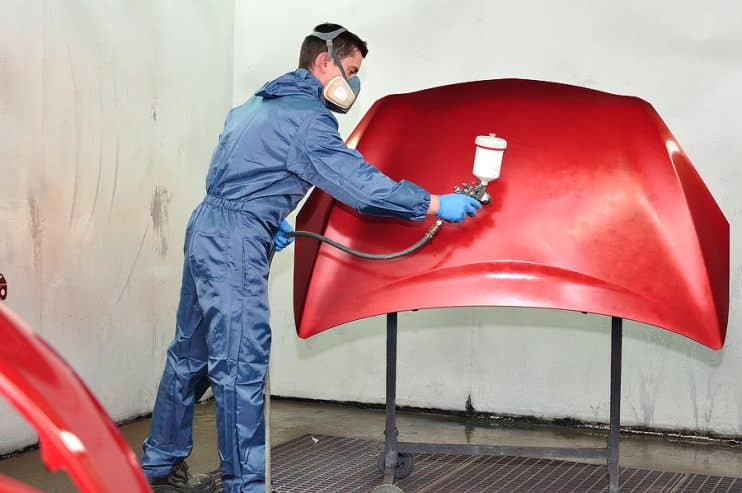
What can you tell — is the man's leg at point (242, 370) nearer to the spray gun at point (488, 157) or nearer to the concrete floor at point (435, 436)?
the spray gun at point (488, 157)

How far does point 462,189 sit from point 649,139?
66cm

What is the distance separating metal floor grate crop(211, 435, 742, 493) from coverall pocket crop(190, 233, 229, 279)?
1000mm

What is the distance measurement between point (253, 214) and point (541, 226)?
900 millimetres

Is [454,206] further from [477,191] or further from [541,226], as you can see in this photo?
[541,226]

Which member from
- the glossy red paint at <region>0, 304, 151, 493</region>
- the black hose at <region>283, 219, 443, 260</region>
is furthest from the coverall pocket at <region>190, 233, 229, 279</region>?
the glossy red paint at <region>0, 304, 151, 493</region>

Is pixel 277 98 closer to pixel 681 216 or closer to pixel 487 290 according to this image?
pixel 487 290

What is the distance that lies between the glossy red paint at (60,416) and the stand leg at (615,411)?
235cm

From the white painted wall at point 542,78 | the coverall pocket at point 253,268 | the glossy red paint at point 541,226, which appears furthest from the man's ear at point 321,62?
the white painted wall at point 542,78

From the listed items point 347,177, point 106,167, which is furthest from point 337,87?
point 106,167

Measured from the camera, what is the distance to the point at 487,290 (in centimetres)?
276

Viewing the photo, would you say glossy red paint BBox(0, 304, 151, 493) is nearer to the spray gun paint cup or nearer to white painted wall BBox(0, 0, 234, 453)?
the spray gun paint cup

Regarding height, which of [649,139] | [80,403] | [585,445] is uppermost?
[649,139]

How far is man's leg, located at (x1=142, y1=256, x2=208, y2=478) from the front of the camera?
2893 millimetres

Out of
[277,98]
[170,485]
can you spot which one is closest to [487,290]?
[277,98]
